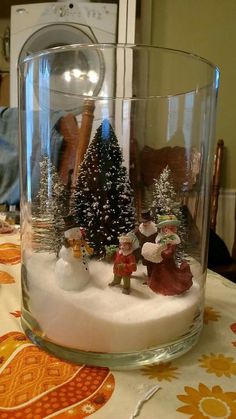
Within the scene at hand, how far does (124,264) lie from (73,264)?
0.14 feet

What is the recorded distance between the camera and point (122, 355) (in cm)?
31

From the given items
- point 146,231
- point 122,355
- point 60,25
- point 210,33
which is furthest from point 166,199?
point 60,25

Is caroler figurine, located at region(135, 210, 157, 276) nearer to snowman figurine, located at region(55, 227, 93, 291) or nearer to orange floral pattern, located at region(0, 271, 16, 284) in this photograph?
snowman figurine, located at region(55, 227, 93, 291)

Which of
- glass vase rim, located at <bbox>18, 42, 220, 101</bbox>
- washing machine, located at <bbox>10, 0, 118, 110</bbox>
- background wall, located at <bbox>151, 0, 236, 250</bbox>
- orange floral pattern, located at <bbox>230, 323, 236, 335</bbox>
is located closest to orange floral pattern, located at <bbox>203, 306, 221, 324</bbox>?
orange floral pattern, located at <bbox>230, 323, 236, 335</bbox>

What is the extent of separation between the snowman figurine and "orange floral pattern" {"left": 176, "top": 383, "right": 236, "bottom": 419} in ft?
0.38

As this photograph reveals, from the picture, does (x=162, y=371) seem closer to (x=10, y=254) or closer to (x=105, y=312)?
Result: (x=105, y=312)

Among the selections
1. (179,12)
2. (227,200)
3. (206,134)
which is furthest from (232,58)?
(206,134)

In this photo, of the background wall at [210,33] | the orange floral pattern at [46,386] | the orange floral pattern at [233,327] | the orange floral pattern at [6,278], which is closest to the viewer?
the orange floral pattern at [46,386]

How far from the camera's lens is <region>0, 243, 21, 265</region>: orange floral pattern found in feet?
2.02

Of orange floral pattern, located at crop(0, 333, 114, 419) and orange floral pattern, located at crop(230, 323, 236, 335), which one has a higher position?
orange floral pattern, located at crop(0, 333, 114, 419)

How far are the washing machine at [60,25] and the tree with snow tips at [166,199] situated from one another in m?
1.63

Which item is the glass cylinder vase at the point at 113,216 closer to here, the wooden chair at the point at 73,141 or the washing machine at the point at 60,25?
the wooden chair at the point at 73,141

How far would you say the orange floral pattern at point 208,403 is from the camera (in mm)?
264

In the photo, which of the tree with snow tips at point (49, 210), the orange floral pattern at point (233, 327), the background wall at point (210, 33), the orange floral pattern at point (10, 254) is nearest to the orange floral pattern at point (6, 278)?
the orange floral pattern at point (10, 254)
